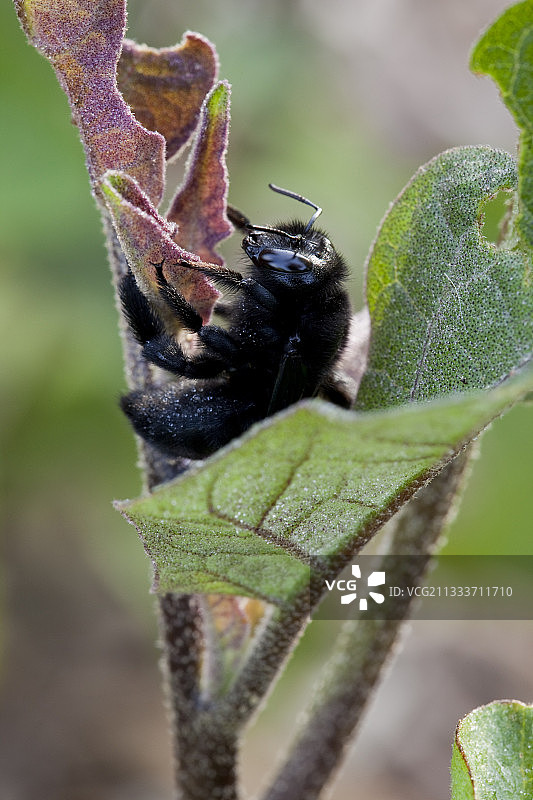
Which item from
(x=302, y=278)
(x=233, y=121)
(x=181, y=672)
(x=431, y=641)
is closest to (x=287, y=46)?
(x=233, y=121)

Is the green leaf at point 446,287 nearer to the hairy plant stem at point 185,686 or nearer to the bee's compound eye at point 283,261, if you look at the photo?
the bee's compound eye at point 283,261

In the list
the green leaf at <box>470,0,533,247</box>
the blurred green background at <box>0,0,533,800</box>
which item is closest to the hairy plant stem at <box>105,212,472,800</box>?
the green leaf at <box>470,0,533,247</box>

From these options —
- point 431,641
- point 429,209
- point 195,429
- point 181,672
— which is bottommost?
point 431,641

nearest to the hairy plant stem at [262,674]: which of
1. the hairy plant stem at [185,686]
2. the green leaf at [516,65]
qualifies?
the hairy plant stem at [185,686]

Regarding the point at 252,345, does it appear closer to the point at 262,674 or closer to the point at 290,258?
the point at 290,258

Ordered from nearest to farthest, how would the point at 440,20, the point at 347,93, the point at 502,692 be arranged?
the point at 502,692 < the point at 347,93 < the point at 440,20

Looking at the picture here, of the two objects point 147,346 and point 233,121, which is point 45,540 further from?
point 147,346
